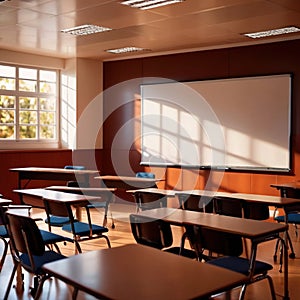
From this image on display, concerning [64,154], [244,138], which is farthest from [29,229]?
[64,154]

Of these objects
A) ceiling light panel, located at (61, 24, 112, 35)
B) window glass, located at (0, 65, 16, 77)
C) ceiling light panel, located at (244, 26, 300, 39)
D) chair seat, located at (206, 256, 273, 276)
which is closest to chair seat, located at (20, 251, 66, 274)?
chair seat, located at (206, 256, 273, 276)

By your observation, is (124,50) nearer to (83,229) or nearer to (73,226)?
(83,229)

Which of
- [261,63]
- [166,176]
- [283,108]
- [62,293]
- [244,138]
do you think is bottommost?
[62,293]

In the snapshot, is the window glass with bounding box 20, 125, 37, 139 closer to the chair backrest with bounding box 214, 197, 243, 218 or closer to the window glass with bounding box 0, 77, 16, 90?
the window glass with bounding box 0, 77, 16, 90

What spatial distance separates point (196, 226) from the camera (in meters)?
3.50

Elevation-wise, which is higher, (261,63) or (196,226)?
(261,63)

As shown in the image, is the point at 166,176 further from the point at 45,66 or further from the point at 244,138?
the point at 45,66

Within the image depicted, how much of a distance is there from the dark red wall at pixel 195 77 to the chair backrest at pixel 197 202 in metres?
2.99

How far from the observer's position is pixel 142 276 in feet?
7.52

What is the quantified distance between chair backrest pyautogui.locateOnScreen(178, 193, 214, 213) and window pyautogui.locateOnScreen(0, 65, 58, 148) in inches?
210

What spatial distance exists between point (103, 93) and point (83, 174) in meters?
3.20

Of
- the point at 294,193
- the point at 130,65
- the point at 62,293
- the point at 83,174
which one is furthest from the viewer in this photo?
the point at 130,65

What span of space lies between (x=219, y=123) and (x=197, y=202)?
139 inches

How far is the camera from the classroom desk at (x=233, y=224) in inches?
127
